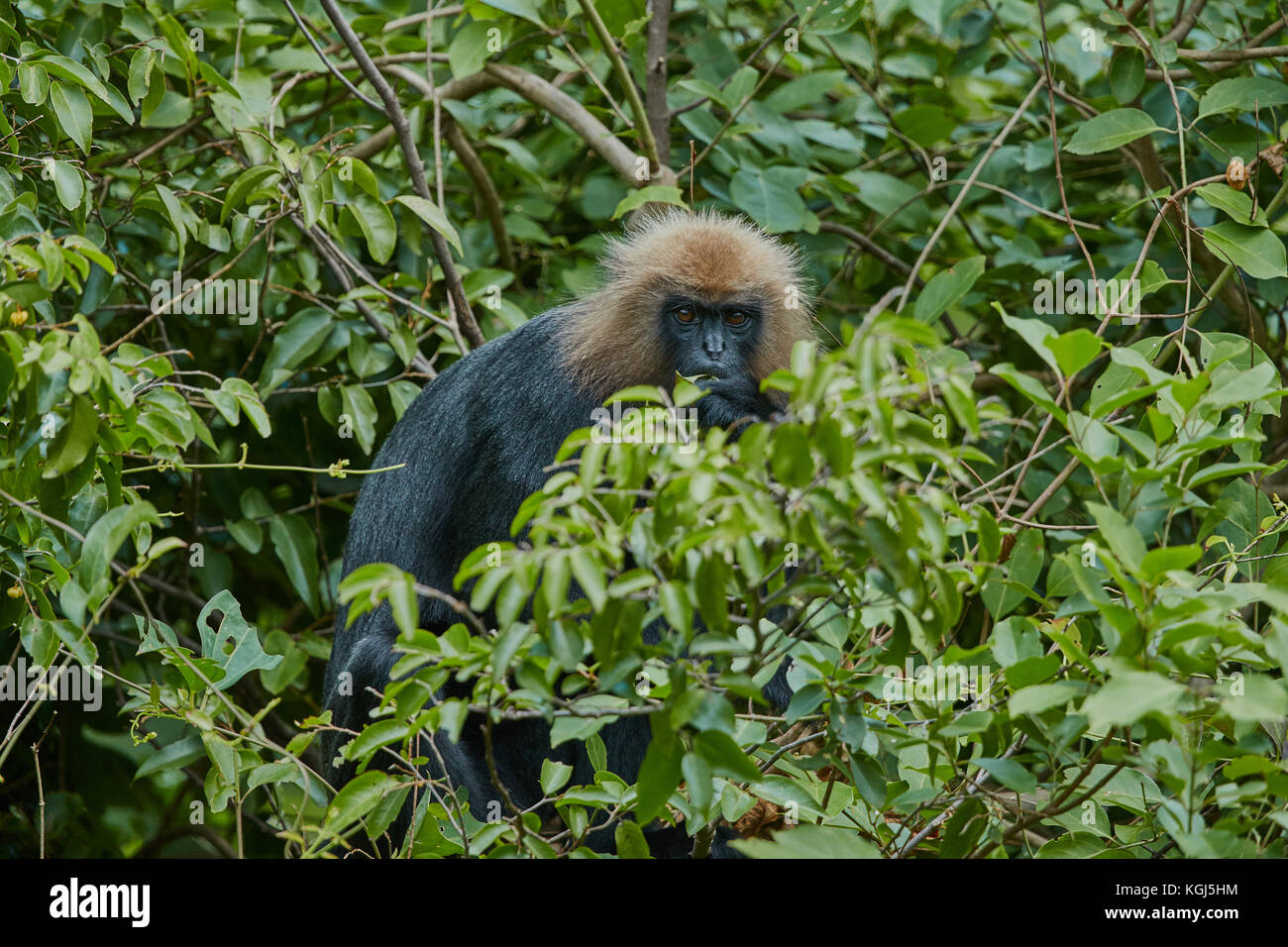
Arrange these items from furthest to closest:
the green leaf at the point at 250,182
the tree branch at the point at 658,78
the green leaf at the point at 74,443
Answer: the tree branch at the point at 658,78 < the green leaf at the point at 250,182 < the green leaf at the point at 74,443

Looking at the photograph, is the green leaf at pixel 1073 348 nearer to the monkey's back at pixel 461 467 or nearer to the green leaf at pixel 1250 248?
the green leaf at pixel 1250 248

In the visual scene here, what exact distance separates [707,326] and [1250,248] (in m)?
1.80

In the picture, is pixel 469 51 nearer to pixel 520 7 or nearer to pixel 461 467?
pixel 520 7

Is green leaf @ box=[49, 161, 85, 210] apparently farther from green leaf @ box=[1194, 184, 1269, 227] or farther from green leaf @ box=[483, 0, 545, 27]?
green leaf @ box=[1194, 184, 1269, 227]

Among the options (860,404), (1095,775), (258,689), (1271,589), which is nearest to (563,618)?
(860,404)

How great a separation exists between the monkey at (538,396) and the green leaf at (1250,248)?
1.48 m

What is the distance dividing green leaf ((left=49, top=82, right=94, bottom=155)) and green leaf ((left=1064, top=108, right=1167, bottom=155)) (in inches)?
125

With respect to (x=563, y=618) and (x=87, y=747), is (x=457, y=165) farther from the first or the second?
(x=563, y=618)

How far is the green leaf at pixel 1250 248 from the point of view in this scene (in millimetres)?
3992

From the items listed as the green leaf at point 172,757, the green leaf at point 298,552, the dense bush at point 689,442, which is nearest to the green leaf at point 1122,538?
the dense bush at point 689,442

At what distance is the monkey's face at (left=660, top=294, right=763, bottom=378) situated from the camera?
4742 mm

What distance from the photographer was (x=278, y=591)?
6.01 metres

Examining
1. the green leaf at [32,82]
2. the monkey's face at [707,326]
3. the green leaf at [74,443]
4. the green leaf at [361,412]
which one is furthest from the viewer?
the green leaf at [361,412]

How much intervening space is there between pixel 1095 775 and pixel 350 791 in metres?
1.91
